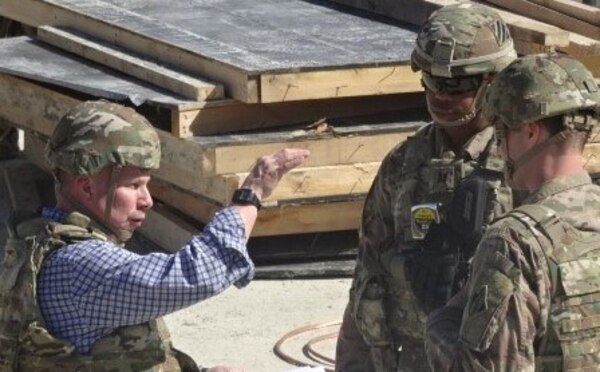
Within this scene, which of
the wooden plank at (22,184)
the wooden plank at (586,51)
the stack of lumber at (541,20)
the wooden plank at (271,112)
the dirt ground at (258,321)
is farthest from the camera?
the wooden plank at (22,184)

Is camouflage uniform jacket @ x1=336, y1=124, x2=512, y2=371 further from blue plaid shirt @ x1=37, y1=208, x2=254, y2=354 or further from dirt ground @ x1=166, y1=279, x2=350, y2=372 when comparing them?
dirt ground @ x1=166, y1=279, x2=350, y2=372

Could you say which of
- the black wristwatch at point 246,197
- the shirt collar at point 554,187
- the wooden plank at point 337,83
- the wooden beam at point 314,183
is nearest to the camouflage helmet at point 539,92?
the shirt collar at point 554,187

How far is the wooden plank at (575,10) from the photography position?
9969 millimetres

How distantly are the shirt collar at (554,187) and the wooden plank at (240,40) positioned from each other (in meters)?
4.56

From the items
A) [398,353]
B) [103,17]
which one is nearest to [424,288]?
[398,353]

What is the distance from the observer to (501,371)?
3658 millimetres

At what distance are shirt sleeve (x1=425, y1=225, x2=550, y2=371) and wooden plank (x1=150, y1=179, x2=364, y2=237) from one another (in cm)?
486

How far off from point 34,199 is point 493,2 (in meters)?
3.40

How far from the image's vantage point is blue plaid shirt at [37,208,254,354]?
390 cm

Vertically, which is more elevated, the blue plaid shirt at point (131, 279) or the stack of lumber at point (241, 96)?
the blue plaid shirt at point (131, 279)

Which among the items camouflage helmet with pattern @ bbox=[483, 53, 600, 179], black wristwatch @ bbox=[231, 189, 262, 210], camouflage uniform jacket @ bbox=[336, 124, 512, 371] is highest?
camouflage helmet with pattern @ bbox=[483, 53, 600, 179]

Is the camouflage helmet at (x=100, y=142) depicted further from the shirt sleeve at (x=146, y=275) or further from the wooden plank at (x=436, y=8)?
the wooden plank at (x=436, y=8)

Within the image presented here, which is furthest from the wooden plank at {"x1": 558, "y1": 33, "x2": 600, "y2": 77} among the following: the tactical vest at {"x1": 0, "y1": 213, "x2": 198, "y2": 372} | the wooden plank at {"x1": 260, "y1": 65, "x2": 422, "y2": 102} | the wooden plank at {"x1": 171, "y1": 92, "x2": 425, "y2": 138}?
the tactical vest at {"x1": 0, "y1": 213, "x2": 198, "y2": 372}

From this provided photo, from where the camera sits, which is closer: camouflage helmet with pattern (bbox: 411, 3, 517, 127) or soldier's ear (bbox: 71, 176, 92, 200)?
soldier's ear (bbox: 71, 176, 92, 200)
